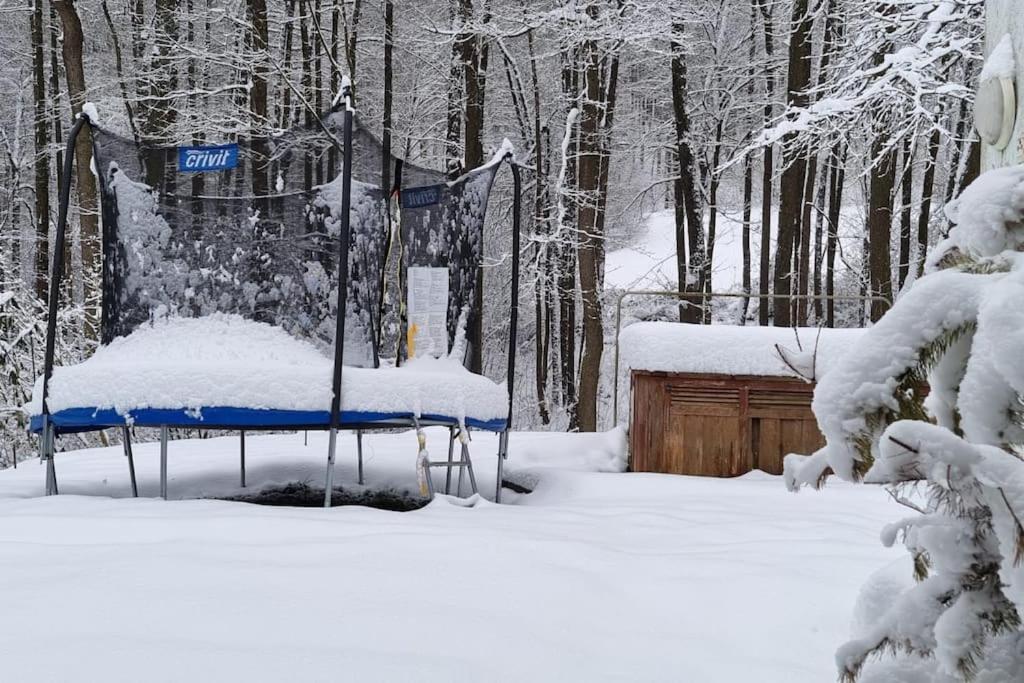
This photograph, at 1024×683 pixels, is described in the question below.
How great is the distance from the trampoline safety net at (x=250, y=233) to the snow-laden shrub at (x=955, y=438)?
4088 millimetres

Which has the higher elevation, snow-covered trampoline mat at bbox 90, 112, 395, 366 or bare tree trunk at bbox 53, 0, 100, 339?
bare tree trunk at bbox 53, 0, 100, 339

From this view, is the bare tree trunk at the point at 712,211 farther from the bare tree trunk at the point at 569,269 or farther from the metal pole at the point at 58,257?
the metal pole at the point at 58,257

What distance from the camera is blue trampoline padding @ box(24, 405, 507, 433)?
4.38m

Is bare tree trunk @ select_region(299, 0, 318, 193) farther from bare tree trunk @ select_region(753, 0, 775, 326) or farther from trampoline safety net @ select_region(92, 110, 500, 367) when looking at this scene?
trampoline safety net @ select_region(92, 110, 500, 367)

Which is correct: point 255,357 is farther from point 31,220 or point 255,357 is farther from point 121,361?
point 31,220

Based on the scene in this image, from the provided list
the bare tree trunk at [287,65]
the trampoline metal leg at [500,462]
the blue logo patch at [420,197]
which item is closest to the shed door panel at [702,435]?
the trampoline metal leg at [500,462]

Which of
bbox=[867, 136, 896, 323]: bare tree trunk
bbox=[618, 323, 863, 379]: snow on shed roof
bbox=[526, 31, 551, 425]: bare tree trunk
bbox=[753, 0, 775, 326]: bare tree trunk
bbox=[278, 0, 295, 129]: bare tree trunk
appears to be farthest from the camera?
bbox=[753, 0, 775, 326]: bare tree trunk

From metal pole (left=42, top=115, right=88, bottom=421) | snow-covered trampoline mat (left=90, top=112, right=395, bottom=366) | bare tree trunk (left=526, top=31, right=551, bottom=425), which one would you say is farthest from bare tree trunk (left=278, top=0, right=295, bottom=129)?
metal pole (left=42, top=115, right=88, bottom=421)

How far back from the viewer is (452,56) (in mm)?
13531

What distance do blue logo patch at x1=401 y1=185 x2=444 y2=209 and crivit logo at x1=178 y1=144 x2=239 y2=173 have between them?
1040mm

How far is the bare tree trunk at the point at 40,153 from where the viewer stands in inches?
598

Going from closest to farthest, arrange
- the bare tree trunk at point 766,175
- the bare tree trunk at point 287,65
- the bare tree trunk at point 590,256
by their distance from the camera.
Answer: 1. the bare tree trunk at point 590,256
2. the bare tree trunk at point 287,65
3. the bare tree trunk at point 766,175

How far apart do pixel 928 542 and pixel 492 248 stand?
Result: 1507cm

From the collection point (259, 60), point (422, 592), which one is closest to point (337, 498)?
point (422, 592)
